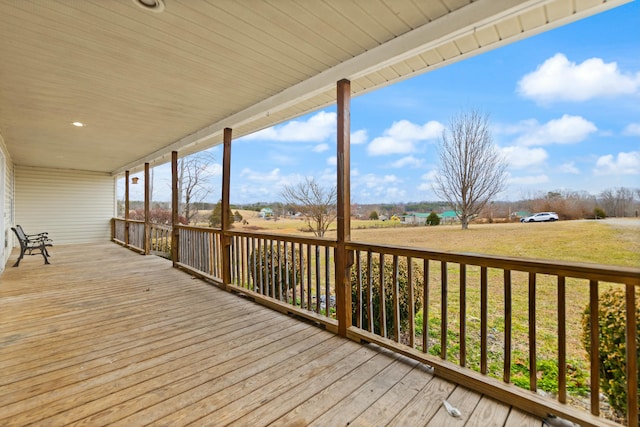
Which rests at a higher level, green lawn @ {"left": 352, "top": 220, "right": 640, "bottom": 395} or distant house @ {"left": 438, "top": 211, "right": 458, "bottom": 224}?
distant house @ {"left": 438, "top": 211, "right": 458, "bottom": 224}

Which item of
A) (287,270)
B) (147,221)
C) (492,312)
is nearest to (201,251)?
(287,270)

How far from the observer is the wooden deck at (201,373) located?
1.71 meters

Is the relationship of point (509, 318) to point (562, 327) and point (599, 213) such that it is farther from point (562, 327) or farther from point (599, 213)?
point (599, 213)

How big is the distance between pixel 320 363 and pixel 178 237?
473 cm

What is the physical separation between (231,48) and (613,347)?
3421mm

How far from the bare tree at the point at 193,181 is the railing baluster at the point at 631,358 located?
1273 cm

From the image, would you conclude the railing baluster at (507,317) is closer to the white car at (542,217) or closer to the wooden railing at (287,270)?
the white car at (542,217)

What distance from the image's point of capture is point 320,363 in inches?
89.8

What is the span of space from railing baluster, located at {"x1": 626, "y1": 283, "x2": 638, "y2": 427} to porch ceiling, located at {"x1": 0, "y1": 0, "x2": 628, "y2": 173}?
177cm

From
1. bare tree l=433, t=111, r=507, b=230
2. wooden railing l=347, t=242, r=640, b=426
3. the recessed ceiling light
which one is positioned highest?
the recessed ceiling light

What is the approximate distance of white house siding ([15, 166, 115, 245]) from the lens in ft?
28.9

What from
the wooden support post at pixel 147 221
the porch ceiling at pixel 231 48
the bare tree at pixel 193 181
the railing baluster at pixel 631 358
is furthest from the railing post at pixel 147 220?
the railing baluster at pixel 631 358

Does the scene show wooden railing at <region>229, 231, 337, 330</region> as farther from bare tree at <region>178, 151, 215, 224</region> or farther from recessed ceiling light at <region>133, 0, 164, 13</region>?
bare tree at <region>178, 151, 215, 224</region>

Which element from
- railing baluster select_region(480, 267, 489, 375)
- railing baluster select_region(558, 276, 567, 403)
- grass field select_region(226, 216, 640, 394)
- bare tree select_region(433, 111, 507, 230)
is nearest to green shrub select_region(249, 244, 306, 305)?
grass field select_region(226, 216, 640, 394)
